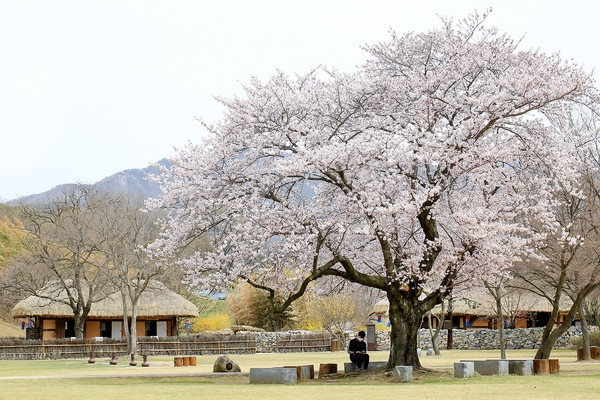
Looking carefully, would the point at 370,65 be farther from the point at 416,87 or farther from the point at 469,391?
the point at 469,391

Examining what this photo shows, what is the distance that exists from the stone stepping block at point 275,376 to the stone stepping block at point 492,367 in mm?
5147

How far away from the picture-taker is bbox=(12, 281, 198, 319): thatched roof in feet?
128

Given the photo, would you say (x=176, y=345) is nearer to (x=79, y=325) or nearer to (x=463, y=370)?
(x=79, y=325)

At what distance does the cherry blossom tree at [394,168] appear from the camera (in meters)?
16.2

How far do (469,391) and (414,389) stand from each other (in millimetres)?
1284

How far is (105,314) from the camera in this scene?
133 ft

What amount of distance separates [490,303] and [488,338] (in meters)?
2.51

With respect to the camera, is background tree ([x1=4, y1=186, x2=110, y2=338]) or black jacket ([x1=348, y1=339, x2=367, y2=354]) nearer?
black jacket ([x1=348, y1=339, x2=367, y2=354])

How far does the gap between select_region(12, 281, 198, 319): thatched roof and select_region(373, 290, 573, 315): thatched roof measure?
16.9m

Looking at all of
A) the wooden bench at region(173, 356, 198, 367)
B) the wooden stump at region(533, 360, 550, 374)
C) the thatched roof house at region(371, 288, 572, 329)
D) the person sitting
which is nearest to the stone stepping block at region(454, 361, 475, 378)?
the wooden stump at region(533, 360, 550, 374)

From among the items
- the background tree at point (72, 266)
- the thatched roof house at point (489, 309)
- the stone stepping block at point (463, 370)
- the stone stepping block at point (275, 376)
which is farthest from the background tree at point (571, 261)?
the background tree at point (72, 266)

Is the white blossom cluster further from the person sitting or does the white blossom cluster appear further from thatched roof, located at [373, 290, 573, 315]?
thatched roof, located at [373, 290, 573, 315]

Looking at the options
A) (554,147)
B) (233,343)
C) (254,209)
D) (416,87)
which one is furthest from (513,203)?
(233,343)

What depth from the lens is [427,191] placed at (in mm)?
15945
